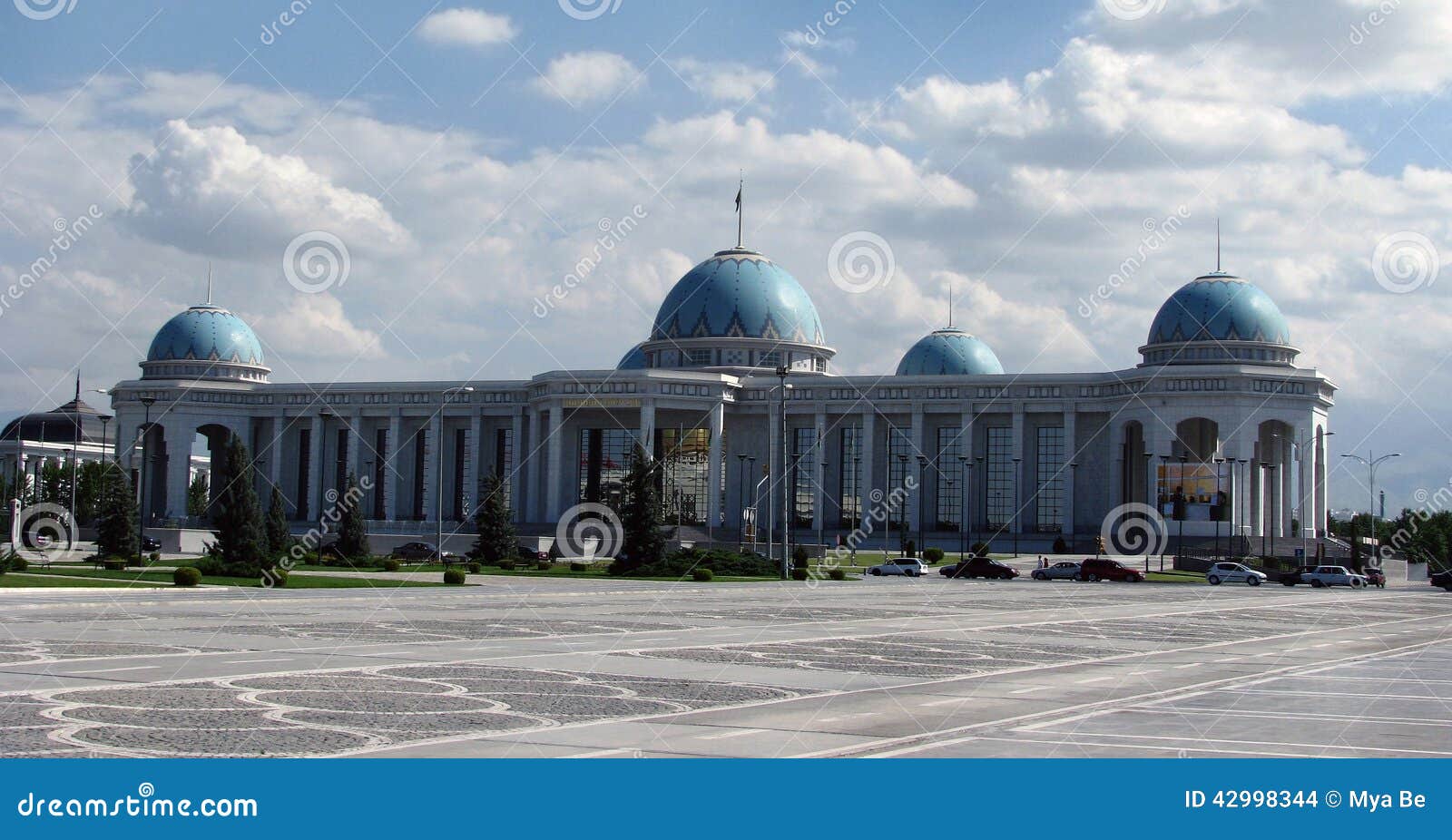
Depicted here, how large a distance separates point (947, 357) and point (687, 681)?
4102 inches

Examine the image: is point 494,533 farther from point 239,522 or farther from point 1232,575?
point 1232,575

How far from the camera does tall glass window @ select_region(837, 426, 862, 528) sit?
4365 inches

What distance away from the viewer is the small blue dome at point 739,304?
117 meters

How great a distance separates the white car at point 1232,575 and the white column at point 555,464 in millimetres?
47570

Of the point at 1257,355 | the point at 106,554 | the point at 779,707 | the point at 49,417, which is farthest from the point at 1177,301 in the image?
the point at 49,417

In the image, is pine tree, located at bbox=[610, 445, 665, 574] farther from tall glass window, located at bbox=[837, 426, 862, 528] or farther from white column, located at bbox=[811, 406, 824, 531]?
tall glass window, located at bbox=[837, 426, 862, 528]

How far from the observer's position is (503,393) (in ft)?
382

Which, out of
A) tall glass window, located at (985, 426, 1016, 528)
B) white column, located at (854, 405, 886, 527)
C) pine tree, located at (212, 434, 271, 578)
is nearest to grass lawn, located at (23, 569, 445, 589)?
pine tree, located at (212, 434, 271, 578)

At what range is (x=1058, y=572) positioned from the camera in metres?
73.4

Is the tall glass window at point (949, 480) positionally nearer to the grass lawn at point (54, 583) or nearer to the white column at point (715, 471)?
the white column at point (715, 471)

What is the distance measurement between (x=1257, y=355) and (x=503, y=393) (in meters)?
53.6

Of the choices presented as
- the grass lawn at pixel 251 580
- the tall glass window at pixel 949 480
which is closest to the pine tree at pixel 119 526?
the grass lawn at pixel 251 580

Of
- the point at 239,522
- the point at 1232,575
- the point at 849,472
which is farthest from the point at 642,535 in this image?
the point at 849,472

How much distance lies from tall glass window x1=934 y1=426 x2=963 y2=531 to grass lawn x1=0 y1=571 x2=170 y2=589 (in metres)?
72.7
